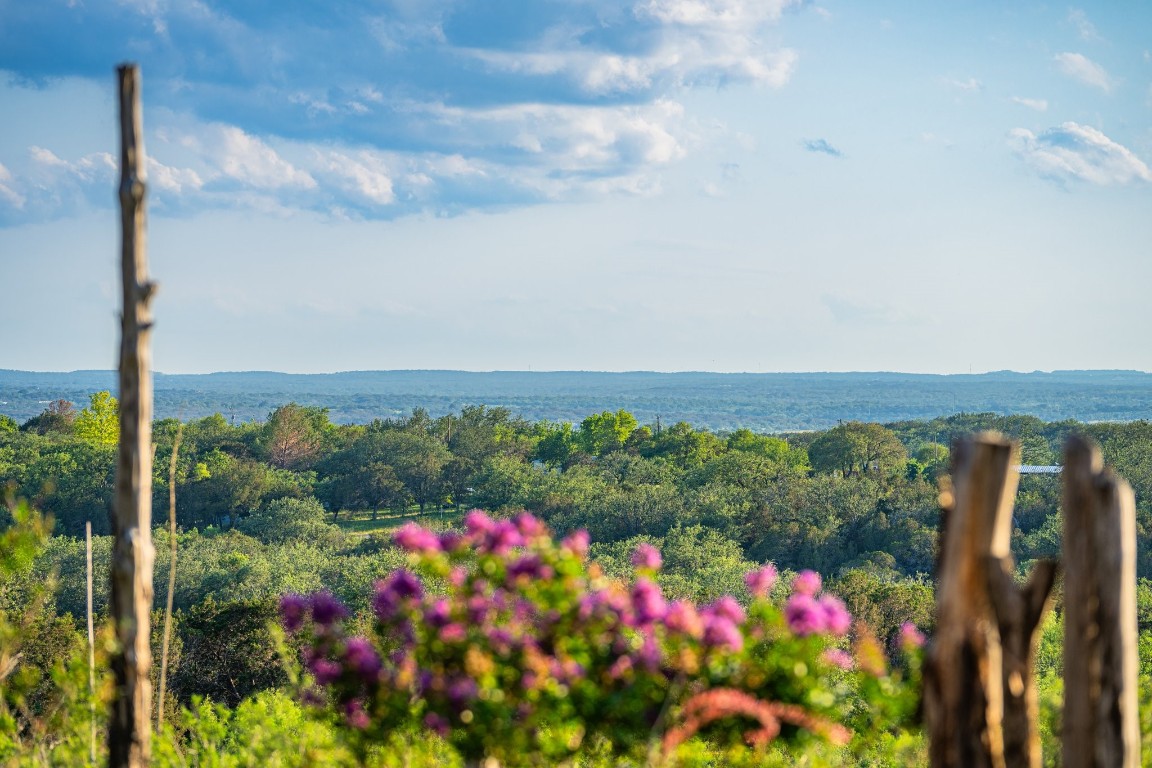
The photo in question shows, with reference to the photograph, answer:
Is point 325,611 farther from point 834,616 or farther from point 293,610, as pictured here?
point 834,616

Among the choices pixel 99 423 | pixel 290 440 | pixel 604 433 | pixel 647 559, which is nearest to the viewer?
pixel 647 559

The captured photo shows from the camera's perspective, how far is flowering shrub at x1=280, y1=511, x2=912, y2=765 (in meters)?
3.58

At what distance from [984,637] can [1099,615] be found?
1.17 ft

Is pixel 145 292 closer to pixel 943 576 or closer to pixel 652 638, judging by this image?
pixel 652 638

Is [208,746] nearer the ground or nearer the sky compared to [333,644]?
nearer the ground

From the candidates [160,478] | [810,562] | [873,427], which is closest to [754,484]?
[810,562]

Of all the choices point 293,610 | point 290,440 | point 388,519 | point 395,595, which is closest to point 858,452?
point 388,519

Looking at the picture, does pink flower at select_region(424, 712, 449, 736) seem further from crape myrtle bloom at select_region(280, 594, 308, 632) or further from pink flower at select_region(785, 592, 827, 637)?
pink flower at select_region(785, 592, 827, 637)

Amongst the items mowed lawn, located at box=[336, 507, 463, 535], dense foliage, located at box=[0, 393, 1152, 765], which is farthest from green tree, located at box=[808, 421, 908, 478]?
mowed lawn, located at box=[336, 507, 463, 535]

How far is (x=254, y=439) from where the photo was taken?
182ft

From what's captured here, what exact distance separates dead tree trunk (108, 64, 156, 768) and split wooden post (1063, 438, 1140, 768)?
3206mm

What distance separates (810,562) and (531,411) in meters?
151

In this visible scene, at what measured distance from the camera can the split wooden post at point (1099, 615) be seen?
336 cm

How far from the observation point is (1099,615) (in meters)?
3.41
